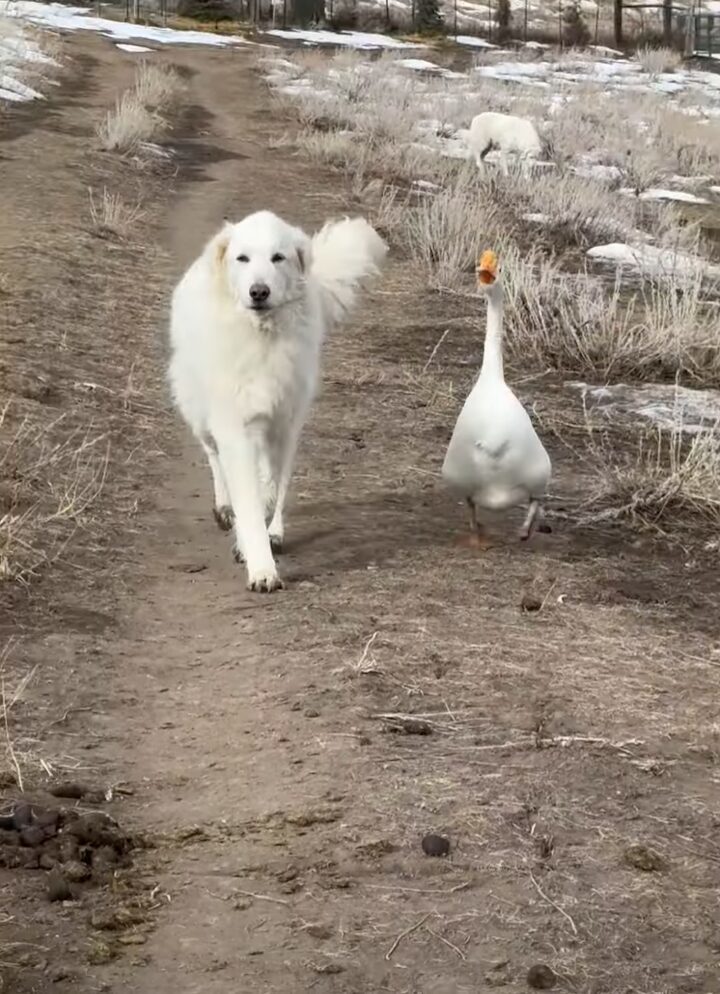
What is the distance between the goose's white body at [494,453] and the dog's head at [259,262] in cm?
76

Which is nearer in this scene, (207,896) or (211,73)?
(207,896)

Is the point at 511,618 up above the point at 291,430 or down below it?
below

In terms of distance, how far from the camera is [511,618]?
4504mm

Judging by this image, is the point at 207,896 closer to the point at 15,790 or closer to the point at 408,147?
the point at 15,790

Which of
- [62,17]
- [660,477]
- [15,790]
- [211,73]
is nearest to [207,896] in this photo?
[15,790]

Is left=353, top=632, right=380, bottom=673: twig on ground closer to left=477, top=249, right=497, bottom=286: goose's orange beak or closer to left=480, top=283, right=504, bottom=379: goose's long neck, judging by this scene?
left=480, top=283, right=504, bottom=379: goose's long neck

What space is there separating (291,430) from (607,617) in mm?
1343

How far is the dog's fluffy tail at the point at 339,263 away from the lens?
5.67m

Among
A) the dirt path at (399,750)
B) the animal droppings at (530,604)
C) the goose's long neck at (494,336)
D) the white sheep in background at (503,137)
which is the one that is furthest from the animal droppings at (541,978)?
the white sheep in background at (503,137)

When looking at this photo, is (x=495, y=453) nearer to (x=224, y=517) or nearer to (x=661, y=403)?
(x=224, y=517)

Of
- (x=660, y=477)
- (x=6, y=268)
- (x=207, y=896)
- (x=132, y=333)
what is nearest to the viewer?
(x=207, y=896)

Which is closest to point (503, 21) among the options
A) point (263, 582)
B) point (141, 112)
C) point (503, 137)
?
point (503, 137)

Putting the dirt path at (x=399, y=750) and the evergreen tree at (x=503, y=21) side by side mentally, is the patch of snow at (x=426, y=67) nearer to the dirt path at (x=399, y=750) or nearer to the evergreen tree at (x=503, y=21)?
the evergreen tree at (x=503, y=21)

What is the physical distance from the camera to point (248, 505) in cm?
480
